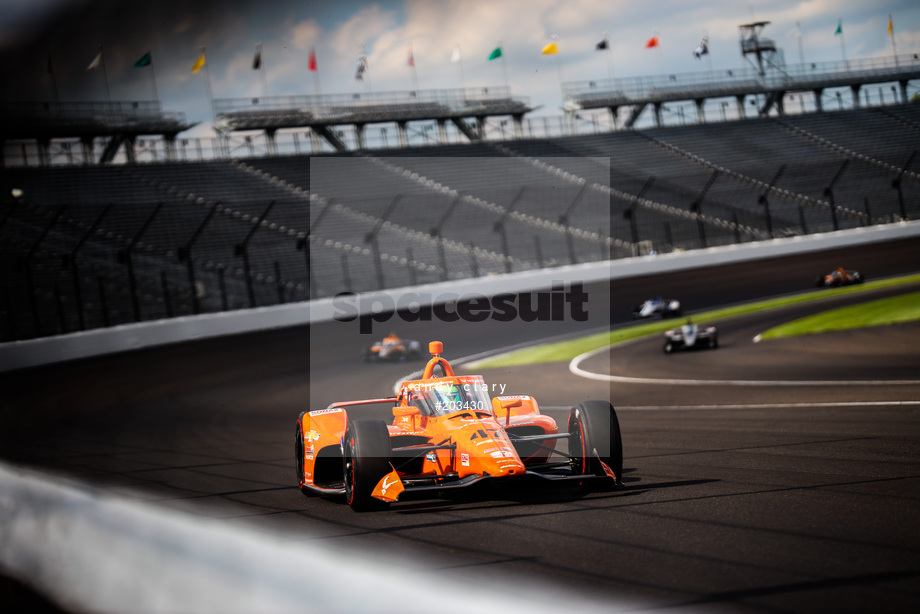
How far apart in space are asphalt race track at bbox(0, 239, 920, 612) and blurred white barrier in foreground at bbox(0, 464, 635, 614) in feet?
1.94

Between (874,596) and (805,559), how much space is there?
1.88 feet

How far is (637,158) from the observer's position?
4097 centimetres

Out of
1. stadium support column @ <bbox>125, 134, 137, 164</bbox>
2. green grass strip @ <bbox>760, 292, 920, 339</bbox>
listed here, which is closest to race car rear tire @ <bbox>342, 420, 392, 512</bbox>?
green grass strip @ <bbox>760, 292, 920, 339</bbox>

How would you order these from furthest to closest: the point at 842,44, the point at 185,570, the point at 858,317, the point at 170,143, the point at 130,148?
the point at 842,44
the point at 170,143
the point at 130,148
the point at 858,317
the point at 185,570

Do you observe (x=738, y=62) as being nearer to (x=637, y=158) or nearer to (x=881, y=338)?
(x=637, y=158)

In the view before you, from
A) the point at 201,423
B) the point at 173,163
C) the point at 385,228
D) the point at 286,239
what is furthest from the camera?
the point at 173,163

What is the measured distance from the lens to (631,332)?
880 inches

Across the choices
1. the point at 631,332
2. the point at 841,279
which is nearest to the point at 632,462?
the point at 631,332

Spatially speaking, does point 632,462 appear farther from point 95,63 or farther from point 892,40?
point 892,40

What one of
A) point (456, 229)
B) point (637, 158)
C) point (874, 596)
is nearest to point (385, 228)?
point (456, 229)

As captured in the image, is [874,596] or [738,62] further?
[738,62]

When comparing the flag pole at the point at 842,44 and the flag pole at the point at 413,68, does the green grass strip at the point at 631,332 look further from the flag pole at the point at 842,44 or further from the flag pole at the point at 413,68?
the flag pole at the point at 842,44

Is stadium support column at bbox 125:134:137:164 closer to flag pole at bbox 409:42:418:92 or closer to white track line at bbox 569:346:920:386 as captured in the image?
flag pole at bbox 409:42:418:92

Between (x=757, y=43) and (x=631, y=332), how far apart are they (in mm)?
40683
